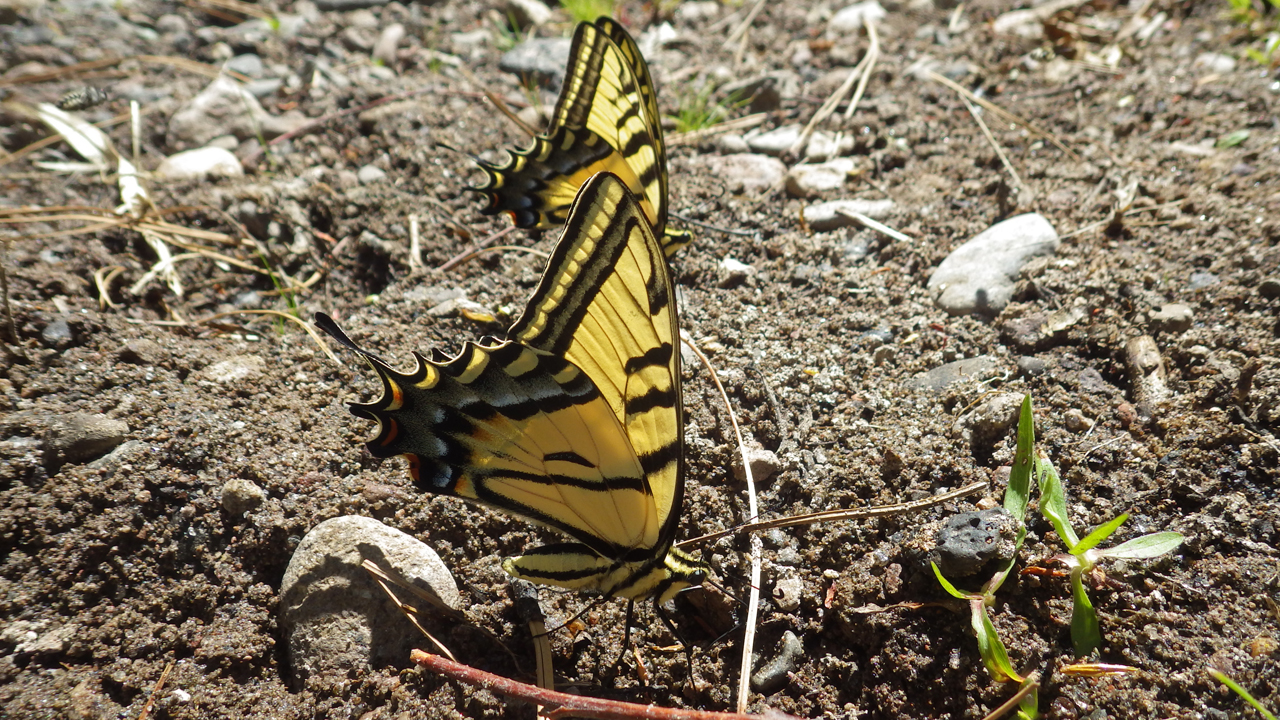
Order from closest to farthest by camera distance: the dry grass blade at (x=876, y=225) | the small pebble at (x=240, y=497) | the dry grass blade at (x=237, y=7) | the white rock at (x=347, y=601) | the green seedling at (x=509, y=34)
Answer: the white rock at (x=347, y=601) < the small pebble at (x=240, y=497) < the dry grass blade at (x=876, y=225) < the green seedling at (x=509, y=34) < the dry grass blade at (x=237, y=7)

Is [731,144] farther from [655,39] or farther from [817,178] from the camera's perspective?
[655,39]

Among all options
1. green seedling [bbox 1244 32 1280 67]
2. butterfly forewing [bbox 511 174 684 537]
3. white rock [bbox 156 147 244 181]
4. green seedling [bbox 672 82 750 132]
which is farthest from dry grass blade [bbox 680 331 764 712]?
green seedling [bbox 1244 32 1280 67]

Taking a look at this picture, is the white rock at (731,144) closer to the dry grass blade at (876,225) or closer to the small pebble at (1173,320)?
the dry grass blade at (876,225)

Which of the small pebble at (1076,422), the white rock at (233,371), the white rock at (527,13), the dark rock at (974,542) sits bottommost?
the white rock at (233,371)

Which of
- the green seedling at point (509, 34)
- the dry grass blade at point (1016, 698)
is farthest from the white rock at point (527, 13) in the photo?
the dry grass blade at point (1016, 698)

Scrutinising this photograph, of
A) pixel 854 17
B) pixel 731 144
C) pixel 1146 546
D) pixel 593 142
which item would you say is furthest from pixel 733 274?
pixel 854 17

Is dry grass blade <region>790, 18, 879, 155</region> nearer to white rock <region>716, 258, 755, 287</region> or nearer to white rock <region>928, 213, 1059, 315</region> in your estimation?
white rock <region>716, 258, 755, 287</region>
